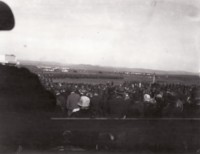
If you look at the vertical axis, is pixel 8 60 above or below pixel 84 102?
above

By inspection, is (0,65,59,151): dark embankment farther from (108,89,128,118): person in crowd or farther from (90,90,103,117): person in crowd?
(108,89,128,118): person in crowd

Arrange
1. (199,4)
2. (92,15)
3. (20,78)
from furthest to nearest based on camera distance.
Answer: (199,4) < (92,15) < (20,78)

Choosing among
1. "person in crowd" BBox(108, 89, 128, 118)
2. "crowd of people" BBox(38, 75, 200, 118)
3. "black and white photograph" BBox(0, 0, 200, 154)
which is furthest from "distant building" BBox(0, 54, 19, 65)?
"person in crowd" BBox(108, 89, 128, 118)

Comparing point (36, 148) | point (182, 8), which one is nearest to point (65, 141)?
point (36, 148)

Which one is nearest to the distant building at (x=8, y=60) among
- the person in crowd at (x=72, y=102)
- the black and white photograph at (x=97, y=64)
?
the black and white photograph at (x=97, y=64)

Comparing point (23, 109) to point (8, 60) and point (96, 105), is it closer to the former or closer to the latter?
point (8, 60)

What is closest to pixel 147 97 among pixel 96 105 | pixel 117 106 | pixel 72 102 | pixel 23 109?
pixel 117 106

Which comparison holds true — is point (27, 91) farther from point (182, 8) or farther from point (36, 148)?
point (182, 8)
